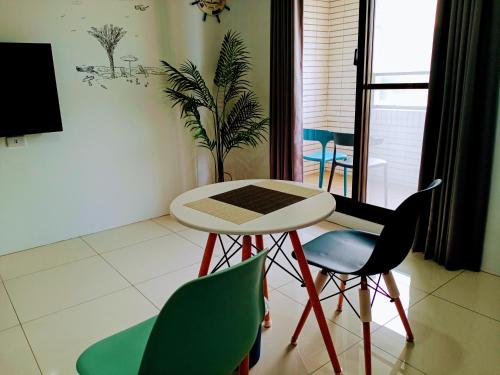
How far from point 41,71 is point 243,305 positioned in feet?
8.97

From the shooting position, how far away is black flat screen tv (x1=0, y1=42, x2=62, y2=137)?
2779 millimetres

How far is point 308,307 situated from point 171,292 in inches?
38.4

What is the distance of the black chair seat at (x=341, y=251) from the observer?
169 centimetres

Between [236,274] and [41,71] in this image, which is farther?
[41,71]

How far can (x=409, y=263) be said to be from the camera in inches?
108

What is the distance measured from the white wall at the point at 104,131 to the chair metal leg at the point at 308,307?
7.55 feet

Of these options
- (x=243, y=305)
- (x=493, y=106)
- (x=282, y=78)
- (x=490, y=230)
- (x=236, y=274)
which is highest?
(x=282, y=78)

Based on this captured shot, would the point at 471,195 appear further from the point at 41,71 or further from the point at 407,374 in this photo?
the point at 41,71

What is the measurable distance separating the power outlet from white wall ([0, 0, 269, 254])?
4 centimetres

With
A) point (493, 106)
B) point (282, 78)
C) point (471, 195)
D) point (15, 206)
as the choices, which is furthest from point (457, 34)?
point (15, 206)

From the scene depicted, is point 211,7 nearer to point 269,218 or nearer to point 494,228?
point 269,218

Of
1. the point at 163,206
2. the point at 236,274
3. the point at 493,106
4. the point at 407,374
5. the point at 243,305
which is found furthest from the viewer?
the point at 163,206

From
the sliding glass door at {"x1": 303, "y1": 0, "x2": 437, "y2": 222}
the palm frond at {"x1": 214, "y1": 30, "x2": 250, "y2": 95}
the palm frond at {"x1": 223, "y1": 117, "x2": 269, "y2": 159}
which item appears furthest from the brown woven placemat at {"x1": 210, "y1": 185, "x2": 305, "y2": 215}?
the palm frond at {"x1": 214, "y1": 30, "x2": 250, "y2": 95}

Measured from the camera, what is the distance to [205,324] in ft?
3.01
